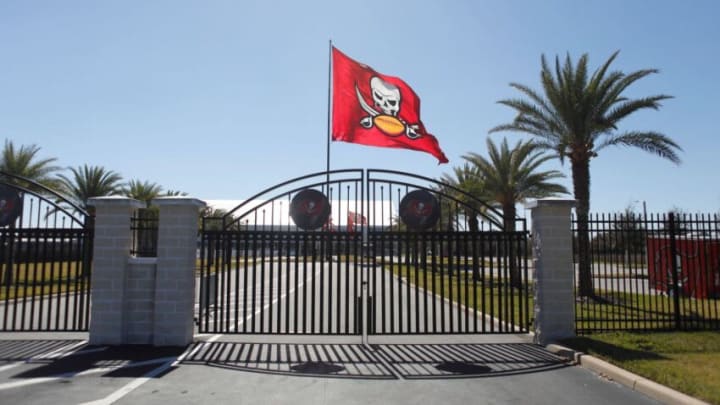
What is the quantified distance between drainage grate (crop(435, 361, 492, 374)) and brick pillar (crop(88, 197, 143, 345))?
6.02 metres

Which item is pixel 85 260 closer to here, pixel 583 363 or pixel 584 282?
pixel 583 363

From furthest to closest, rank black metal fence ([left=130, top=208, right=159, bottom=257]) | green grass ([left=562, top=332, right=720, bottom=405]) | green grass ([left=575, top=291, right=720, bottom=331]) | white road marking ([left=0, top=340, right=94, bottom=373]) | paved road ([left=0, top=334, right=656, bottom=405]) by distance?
green grass ([left=575, top=291, right=720, bottom=331])
black metal fence ([left=130, top=208, right=159, bottom=257])
white road marking ([left=0, top=340, right=94, bottom=373])
green grass ([left=562, top=332, right=720, bottom=405])
paved road ([left=0, top=334, right=656, bottom=405])

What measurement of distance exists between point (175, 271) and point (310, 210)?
2897 mm

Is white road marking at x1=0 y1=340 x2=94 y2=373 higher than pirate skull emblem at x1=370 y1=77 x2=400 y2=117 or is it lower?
lower

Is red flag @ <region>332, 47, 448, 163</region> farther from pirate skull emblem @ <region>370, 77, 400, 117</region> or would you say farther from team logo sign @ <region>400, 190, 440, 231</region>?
team logo sign @ <region>400, 190, 440, 231</region>

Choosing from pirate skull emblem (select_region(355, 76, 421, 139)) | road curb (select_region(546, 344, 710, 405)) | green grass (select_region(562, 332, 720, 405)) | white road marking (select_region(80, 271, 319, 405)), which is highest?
pirate skull emblem (select_region(355, 76, 421, 139))

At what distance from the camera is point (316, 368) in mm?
7535

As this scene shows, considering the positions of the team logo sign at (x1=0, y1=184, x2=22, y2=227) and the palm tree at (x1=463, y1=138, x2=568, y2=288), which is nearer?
the team logo sign at (x1=0, y1=184, x2=22, y2=227)

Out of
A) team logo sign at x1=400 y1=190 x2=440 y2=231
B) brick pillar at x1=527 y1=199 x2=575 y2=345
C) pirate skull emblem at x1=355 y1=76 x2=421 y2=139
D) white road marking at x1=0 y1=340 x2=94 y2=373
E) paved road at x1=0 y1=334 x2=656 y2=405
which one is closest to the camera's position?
paved road at x1=0 y1=334 x2=656 y2=405

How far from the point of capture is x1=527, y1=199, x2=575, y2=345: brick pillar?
9.30 metres

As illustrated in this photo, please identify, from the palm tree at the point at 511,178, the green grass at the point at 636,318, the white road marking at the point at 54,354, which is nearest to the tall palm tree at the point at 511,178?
the palm tree at the point at 511,178

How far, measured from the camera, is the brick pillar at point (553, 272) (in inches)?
366

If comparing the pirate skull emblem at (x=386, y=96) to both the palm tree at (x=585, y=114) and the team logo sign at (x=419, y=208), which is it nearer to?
the team logo sign at (x=419, y=208)

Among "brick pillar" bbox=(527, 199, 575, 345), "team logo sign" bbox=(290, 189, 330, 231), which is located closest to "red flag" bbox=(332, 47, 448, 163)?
"team logo sign" bbox=(290, 189, 330, 231)
